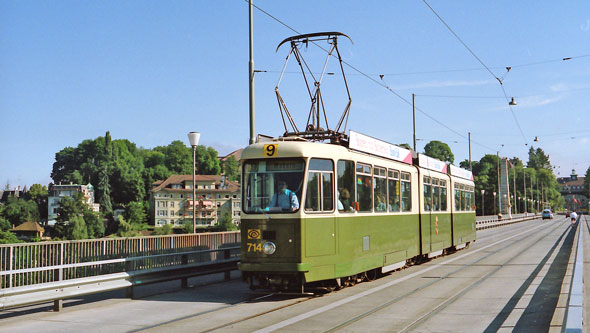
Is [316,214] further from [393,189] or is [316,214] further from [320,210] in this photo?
[393,189]

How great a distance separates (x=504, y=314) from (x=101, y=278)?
6.84 meters

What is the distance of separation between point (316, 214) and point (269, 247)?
1.07 meters

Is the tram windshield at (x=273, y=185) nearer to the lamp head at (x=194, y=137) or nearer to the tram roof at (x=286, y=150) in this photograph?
the tram roof at (x=286, y=150)

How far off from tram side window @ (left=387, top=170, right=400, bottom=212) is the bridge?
1721 mm

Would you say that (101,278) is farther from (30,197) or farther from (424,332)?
(30,197)

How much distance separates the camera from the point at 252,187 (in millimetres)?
11992

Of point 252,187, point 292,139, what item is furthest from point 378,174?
point 252,187

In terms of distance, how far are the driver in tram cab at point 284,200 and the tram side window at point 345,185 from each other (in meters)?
1.12

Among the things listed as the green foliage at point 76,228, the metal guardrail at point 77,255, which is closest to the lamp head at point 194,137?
the metal guardrail at point 77,255

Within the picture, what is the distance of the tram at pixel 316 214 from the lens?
11.7 metres

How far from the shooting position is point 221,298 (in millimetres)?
12211

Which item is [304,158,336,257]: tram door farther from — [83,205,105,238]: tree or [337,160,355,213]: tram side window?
[83,205,105,238]: tree

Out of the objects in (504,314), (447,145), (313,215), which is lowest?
(504,314)

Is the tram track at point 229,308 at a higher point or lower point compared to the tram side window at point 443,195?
lower
